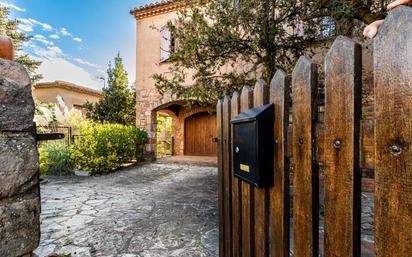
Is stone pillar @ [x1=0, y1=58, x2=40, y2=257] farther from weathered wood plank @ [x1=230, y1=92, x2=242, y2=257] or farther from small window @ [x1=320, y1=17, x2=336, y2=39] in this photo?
small window @ [x1=320, y1=17, x2=336, y2=39]

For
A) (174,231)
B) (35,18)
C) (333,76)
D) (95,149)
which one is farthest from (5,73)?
(35,18)

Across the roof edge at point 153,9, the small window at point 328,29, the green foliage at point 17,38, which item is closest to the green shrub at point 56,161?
the roof edge at point 153,9

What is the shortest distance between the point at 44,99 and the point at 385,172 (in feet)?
62.3

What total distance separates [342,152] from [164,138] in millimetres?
13103

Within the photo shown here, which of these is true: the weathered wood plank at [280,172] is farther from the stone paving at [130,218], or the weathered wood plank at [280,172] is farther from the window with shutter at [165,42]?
the window with shutter at [165,42]

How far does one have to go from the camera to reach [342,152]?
830 mm

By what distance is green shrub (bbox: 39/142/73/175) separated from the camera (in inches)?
290

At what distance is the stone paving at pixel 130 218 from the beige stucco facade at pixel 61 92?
38.6 feet

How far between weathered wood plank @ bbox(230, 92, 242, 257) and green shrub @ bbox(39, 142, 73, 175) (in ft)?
22.9

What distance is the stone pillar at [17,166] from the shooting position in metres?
1.11

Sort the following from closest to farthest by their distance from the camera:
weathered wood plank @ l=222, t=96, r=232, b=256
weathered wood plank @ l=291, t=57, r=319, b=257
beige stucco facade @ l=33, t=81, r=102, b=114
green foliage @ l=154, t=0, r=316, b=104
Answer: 1. weathered wood plank @ l=291, t=57, r=319, b=257
2. weathered wood plank @ l=222, t=96, r=232, b=256
3. green foliage @ l=154, t=0, r=316, b=104
4. beige stucco facade @ l=33, t=81, r=102, b=114

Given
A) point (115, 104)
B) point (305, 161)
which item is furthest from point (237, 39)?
point (115, 104)

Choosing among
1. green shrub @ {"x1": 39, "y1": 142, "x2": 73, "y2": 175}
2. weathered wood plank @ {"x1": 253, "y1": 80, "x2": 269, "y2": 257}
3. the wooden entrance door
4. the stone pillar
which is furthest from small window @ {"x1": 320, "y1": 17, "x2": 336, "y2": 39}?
green shrub @ {"x1": 39, "y1": 142, "x2": 73, "y2": 175}

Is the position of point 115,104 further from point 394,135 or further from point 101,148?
point 394,135
